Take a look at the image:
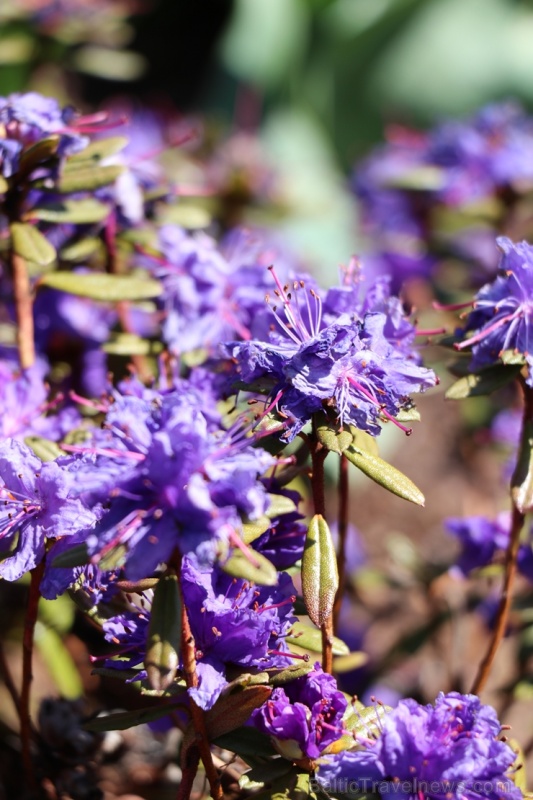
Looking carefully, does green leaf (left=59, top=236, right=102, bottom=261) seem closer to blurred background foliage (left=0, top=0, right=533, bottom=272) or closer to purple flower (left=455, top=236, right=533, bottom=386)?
purple flower (left=455, top=236, right=533, bottom=386)

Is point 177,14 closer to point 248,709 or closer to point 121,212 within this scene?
point 121,212

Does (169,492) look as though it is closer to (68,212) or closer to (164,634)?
(164,634)

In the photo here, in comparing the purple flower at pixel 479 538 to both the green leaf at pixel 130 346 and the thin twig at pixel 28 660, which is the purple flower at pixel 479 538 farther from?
the thin twig at pixel 28 660

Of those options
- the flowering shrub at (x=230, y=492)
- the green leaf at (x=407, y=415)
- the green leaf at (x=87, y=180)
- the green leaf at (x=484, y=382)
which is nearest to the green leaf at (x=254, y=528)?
the flowering shrub at (x=230, y=492)

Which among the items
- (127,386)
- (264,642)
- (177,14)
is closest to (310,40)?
(177,14)

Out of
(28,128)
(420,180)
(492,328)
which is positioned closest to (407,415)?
(492,328)

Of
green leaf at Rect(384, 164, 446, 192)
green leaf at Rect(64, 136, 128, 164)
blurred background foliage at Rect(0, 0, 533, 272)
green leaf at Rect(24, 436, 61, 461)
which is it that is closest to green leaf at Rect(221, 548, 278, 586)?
green leaf at Rect(24, 436, 61, 461)

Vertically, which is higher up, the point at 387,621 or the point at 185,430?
the point at 185,430
